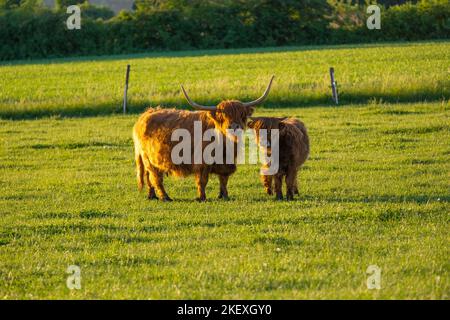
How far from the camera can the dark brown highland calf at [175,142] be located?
13.2 metres

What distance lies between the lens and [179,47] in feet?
201

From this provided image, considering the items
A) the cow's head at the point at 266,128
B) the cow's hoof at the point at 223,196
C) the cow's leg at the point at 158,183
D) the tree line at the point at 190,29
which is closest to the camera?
the cow's head at the point at 266,128

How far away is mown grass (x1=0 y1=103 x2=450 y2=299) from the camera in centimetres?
831

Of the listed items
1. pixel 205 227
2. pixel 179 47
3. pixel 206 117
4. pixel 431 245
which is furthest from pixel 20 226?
pixel 179 47

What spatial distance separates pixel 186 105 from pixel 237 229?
16136 millimetres

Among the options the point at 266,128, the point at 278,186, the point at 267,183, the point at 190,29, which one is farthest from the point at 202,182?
the point at 190,29

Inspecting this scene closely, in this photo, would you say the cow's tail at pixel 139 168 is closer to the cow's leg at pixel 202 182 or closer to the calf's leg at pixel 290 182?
the cow's leg at pixel 202 182

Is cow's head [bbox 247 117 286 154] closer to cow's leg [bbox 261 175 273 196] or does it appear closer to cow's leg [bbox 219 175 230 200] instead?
cow's leg [bbox 261 175 273 196]

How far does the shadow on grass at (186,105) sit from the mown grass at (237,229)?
7.39 metres

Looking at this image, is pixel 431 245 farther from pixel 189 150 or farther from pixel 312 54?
pixel 312 54

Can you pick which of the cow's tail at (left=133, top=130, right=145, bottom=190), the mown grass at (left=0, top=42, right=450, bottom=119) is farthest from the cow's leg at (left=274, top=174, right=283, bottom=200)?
the mown grass at (left=0, top=42, right=450, bottom=119)

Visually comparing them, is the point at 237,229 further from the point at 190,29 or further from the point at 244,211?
the point at 190,29

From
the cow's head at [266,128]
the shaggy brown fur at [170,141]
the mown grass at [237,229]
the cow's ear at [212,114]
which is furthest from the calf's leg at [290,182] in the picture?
the cow's ear at [212,114]

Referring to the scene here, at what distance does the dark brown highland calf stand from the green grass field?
1.30 ft
